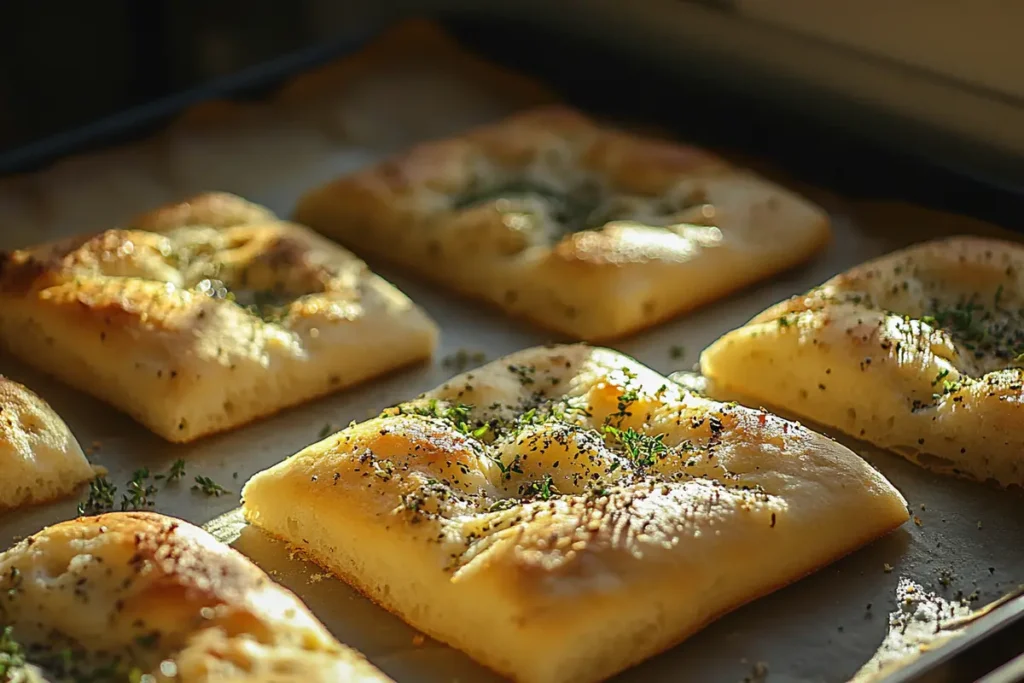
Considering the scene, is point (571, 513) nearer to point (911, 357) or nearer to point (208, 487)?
point (208, 487)

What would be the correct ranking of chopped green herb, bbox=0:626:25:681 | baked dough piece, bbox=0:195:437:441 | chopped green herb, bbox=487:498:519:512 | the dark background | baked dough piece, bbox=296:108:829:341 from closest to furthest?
1. chopped green herb, bbox=0:626:25:681
2. chopped green herb, bbox=487:498:519:512
3. baked dough piece, bbox=0:195:437:441
4. baked dough piece, bbox=296:108:829:341
5. the dark background

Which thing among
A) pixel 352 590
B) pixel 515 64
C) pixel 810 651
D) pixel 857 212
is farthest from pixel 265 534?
pixel 515 64

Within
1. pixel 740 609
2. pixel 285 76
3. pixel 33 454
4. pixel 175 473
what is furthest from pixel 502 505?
pixel 285 76

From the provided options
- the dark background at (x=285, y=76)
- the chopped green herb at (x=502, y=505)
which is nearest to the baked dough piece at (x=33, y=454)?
the chopped green herb at (x=502, y=505)

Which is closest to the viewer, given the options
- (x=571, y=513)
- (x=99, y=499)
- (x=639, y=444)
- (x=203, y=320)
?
(x=571, y=513)

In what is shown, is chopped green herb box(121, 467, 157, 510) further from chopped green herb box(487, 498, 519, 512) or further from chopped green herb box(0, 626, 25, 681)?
chopped green herb box(487, 498, 519, 512)

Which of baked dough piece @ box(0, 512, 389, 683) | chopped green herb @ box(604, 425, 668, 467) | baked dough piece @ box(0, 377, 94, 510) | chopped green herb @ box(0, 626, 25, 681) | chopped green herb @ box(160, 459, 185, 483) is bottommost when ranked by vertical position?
chopped green herb @ box(160, 459, 185, 483)

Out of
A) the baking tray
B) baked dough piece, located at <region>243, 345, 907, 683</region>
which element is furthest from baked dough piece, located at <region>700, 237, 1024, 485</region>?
baked dough piece, located at <region>243, 345, 907, 683</region>
